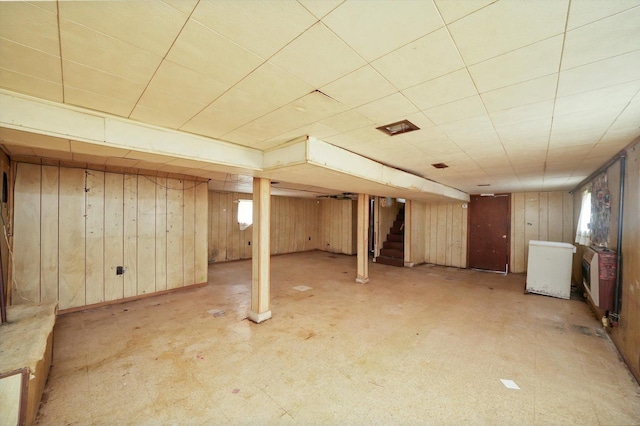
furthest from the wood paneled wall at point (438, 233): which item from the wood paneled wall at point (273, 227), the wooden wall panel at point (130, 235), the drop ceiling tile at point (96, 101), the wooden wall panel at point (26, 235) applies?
the wooden wall panel at point (26, 235)

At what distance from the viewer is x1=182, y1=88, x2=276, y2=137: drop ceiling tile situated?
1.91 m

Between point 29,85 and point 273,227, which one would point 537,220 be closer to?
point 273,227

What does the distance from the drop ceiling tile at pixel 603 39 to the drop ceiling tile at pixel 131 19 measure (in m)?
1.79

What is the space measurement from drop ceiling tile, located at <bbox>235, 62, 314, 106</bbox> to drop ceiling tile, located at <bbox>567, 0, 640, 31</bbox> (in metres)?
1.29

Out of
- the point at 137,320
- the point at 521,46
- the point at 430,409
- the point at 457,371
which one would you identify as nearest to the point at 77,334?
the point at 137,320

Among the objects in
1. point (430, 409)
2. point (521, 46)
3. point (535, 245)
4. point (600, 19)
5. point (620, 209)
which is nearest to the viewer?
point (600, 19)

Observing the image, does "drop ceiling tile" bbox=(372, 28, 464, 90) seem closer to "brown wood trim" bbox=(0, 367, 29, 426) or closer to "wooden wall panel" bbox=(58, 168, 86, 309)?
"brown wood trim" bbox=(0, 367, 29, 426)

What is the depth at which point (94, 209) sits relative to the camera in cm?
429

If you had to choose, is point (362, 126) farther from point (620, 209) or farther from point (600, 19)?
point (620, 209)

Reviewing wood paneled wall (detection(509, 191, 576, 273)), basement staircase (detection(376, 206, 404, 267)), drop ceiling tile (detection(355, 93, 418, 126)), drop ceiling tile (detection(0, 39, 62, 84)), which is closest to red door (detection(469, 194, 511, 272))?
wood paneled wall (detection(509, 191, 576, 273))

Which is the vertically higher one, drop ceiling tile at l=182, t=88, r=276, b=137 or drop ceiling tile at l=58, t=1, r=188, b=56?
drop ceiling tile at l=58, t=1, r=188, b=56

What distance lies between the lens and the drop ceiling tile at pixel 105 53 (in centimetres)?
121

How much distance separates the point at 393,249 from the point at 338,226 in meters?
2.70

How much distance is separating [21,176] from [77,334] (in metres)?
2.41
